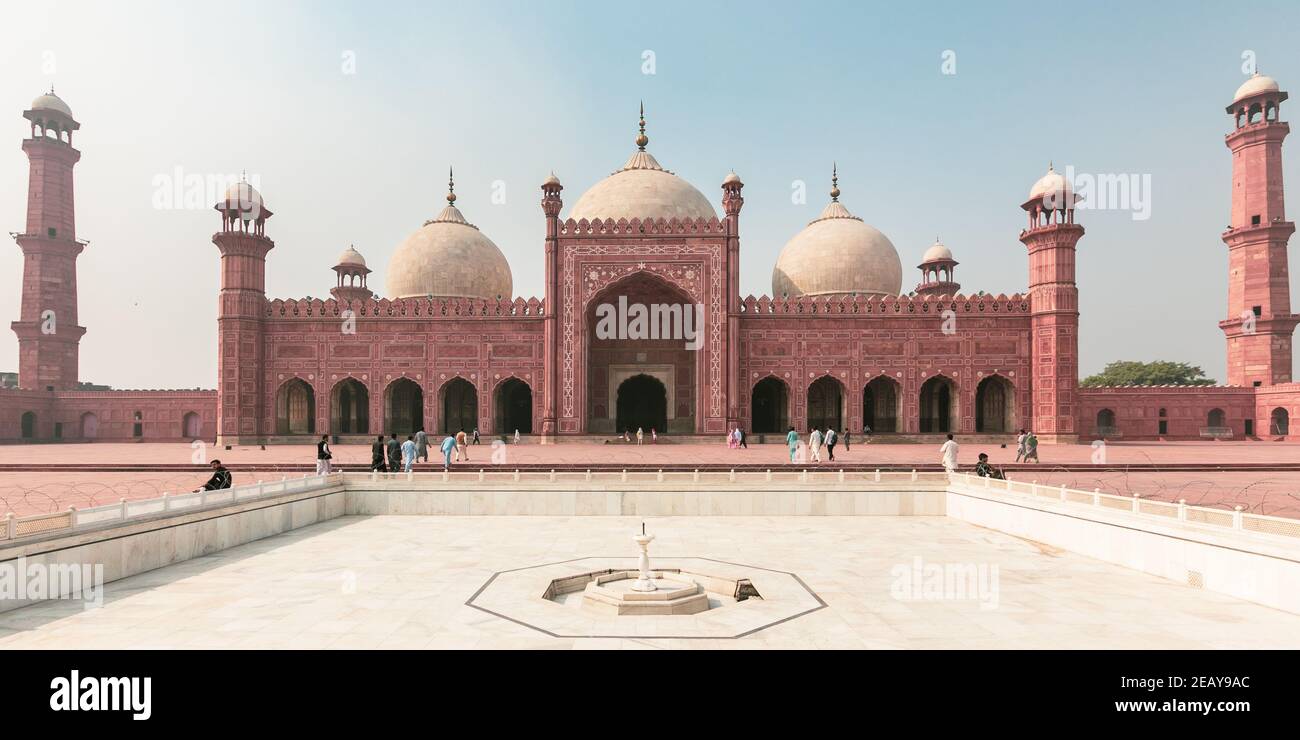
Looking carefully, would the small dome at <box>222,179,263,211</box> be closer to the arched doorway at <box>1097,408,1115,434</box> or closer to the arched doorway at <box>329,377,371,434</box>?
the arched doorway at <box>329,377,371,434</box>

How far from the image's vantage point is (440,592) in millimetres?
6406

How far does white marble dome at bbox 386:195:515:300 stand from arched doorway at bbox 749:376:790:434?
38.2 feet

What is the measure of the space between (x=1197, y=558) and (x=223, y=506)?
36.4 ft

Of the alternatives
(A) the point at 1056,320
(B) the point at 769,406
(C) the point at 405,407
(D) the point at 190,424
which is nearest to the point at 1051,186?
(A) the point at 1056,320

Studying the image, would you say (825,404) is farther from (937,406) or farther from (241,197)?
(241,197)

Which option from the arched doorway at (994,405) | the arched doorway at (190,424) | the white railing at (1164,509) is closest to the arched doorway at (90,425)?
the arched doorway at (190,424)

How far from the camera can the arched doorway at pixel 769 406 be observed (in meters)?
26.3

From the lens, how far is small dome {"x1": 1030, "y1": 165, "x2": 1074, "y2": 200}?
2400 centimetres

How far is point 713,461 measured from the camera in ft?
53.7

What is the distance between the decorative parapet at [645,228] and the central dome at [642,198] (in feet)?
7.54
